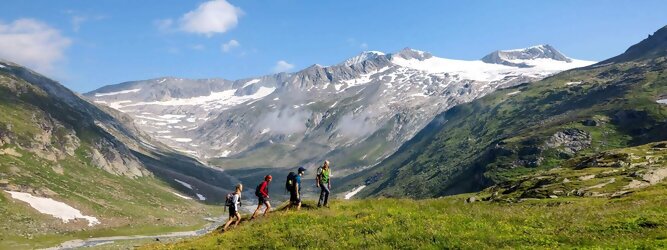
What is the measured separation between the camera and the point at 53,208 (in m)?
161

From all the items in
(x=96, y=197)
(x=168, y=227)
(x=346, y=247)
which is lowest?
(x=168, y=227)

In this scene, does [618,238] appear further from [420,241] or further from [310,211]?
[310,211]

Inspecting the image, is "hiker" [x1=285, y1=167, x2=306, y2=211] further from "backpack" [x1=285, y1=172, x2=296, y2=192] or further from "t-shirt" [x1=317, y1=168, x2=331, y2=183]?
"t-shirt" [x1=317, y1=168, x2=331, y2=183]

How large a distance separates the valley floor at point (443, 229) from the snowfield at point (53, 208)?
440 ft

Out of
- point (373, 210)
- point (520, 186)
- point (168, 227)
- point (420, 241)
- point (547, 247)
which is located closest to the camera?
point (547, 247)

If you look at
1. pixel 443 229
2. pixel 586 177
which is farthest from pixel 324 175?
pixel 586 177

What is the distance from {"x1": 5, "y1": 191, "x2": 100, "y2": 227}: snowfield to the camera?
15612cm

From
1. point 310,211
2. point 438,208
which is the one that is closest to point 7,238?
point 310,211

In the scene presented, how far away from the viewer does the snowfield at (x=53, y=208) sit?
15612 cm

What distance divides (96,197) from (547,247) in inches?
7799

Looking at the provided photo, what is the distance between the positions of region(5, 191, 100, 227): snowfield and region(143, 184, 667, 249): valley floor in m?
134

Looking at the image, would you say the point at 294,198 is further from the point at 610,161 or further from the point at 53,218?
the point at 53,218

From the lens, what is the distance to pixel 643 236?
27484 millimetres

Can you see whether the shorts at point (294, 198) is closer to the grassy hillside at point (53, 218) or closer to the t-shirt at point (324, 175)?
the t-shirt at point (324, 175)
